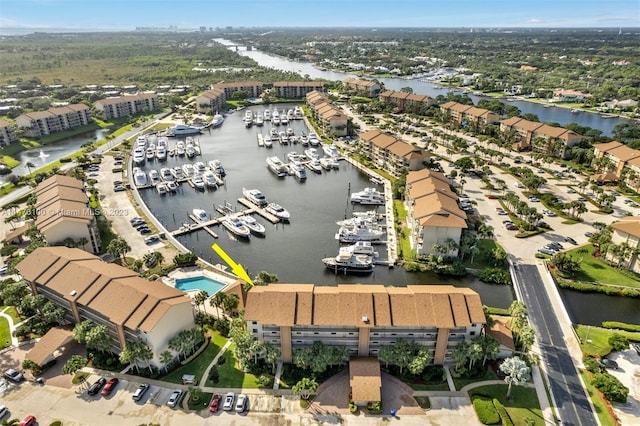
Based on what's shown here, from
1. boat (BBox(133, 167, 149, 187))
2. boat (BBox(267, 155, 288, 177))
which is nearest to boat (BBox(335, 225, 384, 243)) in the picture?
boat (BBox(267, 155, 288, 177))

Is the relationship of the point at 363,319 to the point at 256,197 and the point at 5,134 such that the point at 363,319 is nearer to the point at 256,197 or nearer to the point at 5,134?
the point at 256,197

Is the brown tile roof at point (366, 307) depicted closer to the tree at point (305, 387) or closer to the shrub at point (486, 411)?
the tree at point (305, 387)

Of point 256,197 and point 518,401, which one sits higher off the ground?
point 256,197

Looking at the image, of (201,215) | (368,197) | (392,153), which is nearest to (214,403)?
(201,215)

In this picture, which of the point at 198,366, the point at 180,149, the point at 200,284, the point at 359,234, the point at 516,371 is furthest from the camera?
the point at 180,149

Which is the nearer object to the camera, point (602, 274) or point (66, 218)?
point (602, 274)

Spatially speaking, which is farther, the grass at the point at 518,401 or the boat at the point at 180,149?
the boat at the point at 180,149

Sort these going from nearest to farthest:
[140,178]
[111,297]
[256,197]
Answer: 1. [111,297]
2. [256,197]
3. [140,178]

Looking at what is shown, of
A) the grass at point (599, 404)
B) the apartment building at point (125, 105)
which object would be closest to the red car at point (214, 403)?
the grass at point (599, 404)
